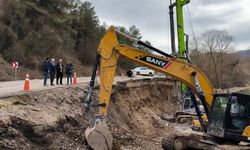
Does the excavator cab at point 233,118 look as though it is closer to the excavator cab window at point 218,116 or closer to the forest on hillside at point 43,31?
the excavator cab window at point 218,116

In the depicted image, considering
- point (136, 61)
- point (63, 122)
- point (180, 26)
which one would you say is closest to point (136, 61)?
point (136, 61)

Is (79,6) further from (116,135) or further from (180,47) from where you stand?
(116,135)

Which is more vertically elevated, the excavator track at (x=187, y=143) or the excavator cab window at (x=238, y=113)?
the excavator cab window at (x=238, y=113)

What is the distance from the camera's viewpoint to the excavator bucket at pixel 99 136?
12.9 metres

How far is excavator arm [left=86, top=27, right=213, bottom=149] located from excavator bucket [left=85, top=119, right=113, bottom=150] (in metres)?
0.03

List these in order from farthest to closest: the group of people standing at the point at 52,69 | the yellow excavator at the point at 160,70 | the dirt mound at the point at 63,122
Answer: the group of people standing at the point at 52,69 < the dirt mound at the point at 63,122 < the yellow excavator at the point at 160,70

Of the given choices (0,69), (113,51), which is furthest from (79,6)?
(113,51)

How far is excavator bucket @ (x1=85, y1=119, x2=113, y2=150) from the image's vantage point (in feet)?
42.5

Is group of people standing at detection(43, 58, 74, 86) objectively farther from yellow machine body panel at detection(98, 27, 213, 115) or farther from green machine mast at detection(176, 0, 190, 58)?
yellow machine body panel at detection(98, 27, 213, 115)

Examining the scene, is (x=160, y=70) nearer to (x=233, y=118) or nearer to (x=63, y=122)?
(x=233, y=118)

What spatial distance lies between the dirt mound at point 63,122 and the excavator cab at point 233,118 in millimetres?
3664

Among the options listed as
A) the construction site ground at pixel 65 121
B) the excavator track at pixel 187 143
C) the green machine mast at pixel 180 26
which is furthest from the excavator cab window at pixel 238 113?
the green machine mast at pixel 180 26

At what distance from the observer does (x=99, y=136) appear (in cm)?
1312

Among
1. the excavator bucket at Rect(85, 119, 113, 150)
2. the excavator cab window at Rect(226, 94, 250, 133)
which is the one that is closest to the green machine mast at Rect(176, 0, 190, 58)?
the excavator bucket at Rect(85, 119, 113, 150)
